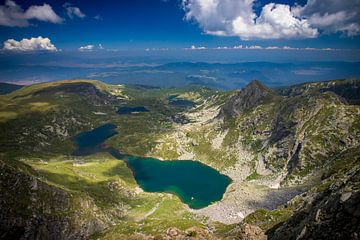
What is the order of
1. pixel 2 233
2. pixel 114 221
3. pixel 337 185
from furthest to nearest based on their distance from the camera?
pixel 114 221
pixel 2 233
pixel 337 185

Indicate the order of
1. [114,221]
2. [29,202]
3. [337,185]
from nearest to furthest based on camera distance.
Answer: [337,185]
[29,202]
[114,221]

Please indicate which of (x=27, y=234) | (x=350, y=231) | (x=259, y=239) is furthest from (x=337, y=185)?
(x=27, y=234)

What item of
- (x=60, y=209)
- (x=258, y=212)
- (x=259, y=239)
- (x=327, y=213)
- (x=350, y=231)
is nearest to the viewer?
(x=350, y=231)

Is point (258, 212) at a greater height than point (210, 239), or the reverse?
point (210, 239)

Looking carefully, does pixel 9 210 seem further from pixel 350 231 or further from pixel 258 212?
pixel 350 231

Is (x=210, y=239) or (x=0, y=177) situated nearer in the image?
(x=210, y=239)

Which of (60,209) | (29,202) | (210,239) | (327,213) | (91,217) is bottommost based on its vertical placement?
(91,217)

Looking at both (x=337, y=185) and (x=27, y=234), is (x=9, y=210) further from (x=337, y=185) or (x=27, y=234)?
(x=337, y=185)

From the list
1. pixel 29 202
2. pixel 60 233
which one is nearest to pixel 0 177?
pixel 29 202

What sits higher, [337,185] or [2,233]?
[337,185]

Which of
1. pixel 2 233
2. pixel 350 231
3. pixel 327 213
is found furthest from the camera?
pixel 2 233
